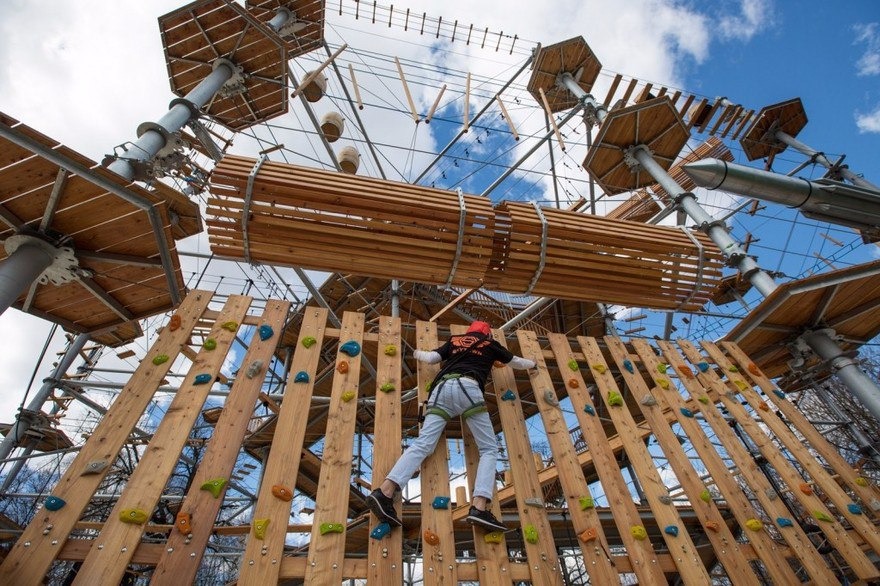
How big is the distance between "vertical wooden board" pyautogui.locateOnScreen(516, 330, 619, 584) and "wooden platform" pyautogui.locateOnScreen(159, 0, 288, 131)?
8.69 m

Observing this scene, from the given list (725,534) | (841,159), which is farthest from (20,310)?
(841,159)

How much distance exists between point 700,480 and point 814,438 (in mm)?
1656

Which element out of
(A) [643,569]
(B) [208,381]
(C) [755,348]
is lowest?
(A) [643,569]

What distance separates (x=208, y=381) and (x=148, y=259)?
323 centimetres

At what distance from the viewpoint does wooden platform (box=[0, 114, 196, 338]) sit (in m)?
4.33

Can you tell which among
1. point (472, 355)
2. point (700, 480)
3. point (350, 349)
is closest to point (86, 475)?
point (350, 349)

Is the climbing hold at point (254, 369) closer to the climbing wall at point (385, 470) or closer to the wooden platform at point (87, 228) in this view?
the climbing wall at point (385, 470)

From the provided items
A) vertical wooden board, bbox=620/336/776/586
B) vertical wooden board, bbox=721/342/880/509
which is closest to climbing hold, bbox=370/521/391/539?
vertical wooden board, bbox=620/336/776/586

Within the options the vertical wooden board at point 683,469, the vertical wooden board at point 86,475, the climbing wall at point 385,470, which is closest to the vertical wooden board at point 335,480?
the climbing wall at point 385,470

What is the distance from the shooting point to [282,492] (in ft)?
8.77

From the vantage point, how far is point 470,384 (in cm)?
362

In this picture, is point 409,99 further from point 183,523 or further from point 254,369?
point 183,523

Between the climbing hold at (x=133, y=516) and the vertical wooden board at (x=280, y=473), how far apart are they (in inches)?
21.9

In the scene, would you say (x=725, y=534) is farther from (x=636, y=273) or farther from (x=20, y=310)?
(x=20, y=310)
